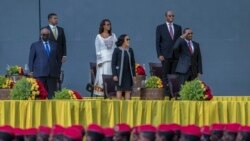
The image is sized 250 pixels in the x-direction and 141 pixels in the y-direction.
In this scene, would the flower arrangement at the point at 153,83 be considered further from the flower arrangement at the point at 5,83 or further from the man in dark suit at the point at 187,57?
the flower arrangement at the point at 5,83

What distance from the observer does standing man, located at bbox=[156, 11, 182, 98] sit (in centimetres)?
1938

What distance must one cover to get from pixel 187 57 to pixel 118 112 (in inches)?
192

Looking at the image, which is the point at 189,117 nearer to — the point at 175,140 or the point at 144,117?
the point at 144,117

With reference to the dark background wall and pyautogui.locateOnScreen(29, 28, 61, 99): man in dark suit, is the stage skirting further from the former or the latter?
the dark background wall

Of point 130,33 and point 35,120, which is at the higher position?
point 130,33

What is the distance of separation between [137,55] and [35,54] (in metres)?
6.15

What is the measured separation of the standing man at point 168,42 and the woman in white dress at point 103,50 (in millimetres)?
1166

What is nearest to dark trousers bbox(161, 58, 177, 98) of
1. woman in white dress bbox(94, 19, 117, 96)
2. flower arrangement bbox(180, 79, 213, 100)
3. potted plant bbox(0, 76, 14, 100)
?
woman in white dress bbox(94, 19, 117, 96)

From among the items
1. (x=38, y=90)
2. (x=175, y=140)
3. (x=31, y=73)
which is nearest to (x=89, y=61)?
(x=31, y=73)

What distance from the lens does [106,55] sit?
18828 millimetres

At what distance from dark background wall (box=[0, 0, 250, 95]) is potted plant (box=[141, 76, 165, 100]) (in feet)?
17.5

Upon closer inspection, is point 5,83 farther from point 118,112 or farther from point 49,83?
point 118,112

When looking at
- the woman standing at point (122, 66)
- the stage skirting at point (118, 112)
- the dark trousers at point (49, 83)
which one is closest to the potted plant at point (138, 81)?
the woman standing at point (122, 66)

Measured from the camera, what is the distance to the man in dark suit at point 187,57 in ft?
60.3
